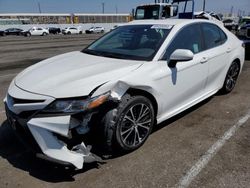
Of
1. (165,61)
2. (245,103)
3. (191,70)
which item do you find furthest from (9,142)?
(245,103)

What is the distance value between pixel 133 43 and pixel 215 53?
1552mm

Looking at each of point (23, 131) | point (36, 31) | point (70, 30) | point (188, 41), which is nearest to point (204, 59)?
point (188, 41)

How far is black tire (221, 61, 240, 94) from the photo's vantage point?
545 centimetres

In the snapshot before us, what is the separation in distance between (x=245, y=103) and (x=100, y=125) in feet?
11.3

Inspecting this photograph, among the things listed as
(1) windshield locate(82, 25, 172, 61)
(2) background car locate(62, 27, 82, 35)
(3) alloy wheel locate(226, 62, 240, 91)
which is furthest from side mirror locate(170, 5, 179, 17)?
(2) background car locate(62, 27, 82, 35)

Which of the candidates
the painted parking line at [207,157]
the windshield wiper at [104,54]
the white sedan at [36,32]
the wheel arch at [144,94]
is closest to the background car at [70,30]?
the white sedan at [36,32]

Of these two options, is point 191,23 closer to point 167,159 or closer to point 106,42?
point 106,42

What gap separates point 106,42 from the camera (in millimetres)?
4523

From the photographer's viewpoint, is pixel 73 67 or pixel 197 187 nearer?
pixel 197 187

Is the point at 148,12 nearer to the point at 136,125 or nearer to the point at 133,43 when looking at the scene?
the point at 133,43

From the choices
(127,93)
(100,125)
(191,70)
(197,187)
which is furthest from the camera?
(191,70)

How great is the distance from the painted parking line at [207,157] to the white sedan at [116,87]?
2.39 feet

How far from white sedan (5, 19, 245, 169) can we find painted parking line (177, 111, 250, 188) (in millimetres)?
728

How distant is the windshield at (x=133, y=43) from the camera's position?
149 inches
